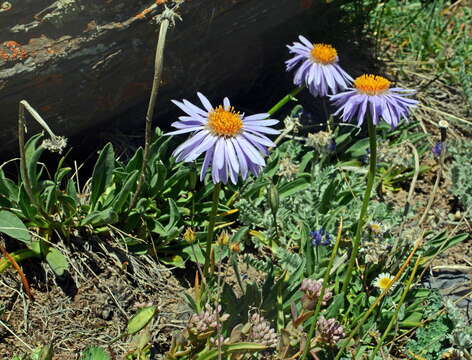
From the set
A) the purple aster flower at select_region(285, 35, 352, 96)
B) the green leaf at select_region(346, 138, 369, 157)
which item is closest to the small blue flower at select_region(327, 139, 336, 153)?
the green leaf at select_region(346, 138, 369, 157)

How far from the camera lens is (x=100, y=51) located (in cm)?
305

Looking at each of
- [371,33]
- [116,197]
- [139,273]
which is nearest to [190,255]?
[139,273]

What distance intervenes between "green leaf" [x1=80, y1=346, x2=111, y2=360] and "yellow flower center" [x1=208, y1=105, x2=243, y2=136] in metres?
0.98

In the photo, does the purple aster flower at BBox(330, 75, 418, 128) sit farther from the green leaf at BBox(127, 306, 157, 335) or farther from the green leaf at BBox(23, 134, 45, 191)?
the green leaf at BBox(23, 134, 45, 191)

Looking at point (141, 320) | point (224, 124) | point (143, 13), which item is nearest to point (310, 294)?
point (141, 320)

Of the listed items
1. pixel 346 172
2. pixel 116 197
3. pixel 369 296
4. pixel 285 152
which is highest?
pixel 116 197

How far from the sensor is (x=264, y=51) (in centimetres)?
425

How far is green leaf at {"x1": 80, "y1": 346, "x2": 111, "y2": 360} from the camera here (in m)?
2.44

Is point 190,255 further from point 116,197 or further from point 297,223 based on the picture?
point 297,223

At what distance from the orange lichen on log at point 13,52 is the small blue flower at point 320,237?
164cm

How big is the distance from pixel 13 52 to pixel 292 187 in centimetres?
163

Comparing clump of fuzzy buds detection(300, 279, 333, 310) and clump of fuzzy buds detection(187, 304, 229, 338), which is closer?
clump of fuzzy buds detection(187, 304, 229, 338)

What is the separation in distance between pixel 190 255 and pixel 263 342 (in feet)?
2.38

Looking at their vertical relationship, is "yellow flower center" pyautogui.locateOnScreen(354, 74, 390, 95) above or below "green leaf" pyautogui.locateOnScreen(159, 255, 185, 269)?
above
